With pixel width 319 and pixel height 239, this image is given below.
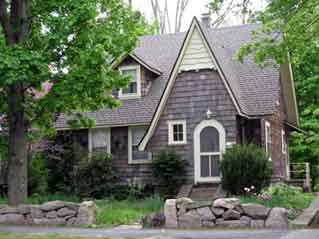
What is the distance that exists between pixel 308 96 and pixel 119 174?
566 inches

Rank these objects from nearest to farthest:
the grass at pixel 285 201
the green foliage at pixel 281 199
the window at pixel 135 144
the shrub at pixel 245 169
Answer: the grass at pixel 285 201
the green foliage at pixel 281 199
the shrub at pixel 245 169
the window at pixel 135 144

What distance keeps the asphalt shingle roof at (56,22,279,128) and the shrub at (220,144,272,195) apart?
7.38ft

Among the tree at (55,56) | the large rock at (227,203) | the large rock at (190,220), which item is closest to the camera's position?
the large rock at (227,203)

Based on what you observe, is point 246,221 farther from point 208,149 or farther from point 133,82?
point 133,82

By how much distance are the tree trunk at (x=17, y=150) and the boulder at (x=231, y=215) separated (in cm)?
602

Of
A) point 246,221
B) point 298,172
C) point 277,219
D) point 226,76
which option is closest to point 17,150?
point 246,221

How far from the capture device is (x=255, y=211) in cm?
1392

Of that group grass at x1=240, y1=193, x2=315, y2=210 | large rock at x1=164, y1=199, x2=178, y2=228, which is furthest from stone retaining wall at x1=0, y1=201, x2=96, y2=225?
grass at x1=240, y1=193, x2=315, y2=210

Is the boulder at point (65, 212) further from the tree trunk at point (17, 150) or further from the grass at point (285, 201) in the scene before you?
the grass at point (285, 201)

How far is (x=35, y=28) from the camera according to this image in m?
18.1

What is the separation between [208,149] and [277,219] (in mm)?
8771

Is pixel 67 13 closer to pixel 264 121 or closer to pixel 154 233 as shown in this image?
pixel 154 233

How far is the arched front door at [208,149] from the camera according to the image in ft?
72.5

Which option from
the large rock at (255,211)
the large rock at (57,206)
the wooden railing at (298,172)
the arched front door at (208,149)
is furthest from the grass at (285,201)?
the wooden railing at (298,172)
